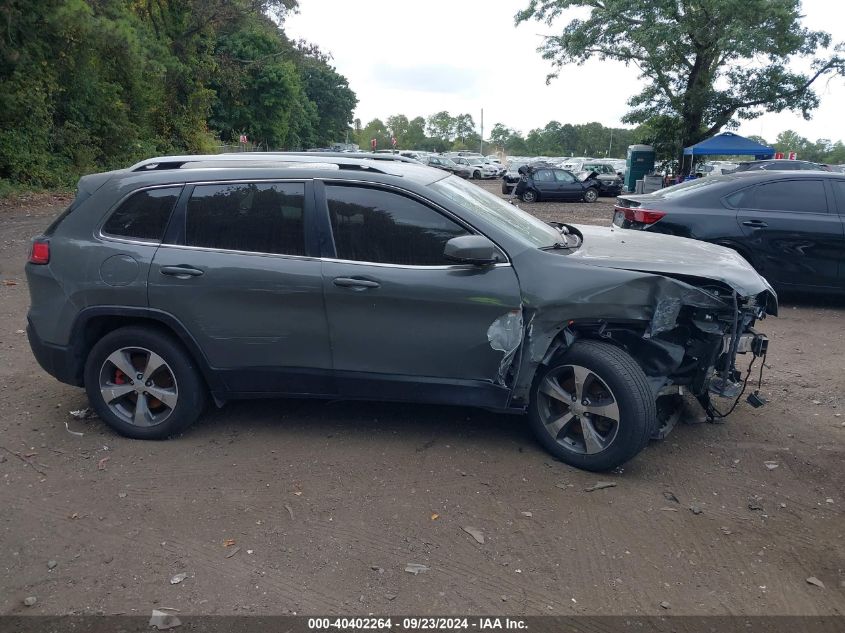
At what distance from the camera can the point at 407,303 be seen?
4242mm

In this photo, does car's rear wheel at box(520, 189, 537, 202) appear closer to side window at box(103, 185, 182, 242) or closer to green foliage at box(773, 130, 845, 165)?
side window at box(103, 185, 182, 242)

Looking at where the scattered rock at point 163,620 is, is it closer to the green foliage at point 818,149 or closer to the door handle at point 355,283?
the door handle at point 355,283

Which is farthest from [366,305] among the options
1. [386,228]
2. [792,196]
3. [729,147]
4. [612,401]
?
[729,147]

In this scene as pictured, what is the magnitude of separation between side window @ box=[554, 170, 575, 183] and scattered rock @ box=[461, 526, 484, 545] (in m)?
24.3

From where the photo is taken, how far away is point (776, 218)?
7871 millimetres

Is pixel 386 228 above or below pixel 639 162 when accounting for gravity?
below

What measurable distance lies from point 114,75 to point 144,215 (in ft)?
79.7

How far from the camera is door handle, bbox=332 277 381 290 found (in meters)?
4.25

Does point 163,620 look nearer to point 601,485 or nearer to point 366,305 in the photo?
point 366,305

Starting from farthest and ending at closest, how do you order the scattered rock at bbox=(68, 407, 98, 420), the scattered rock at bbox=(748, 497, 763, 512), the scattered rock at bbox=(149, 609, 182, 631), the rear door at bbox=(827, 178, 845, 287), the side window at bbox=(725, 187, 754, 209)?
1. the side window at bbox=(725, 187, 754, 209)
2. the rear door at bbox=(827, 178, 845, 287)
3. the scattered rock at bbox=(68, 407, 98, 420)
4. the scattered rock at bbox=(748, 497, 763, 512)
5. the scattered rock at bbox=(149, 609, 182, 631)

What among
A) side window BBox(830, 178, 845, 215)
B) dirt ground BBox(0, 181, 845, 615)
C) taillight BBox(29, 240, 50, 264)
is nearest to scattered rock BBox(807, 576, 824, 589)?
dirt ground BBox(0, 181, 845, 615)

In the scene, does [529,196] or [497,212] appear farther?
[529,196]

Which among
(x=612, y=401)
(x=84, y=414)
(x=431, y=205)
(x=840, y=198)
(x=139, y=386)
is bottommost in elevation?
(x=84, y=414)

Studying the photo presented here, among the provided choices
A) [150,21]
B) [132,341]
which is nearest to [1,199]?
[150,21]
